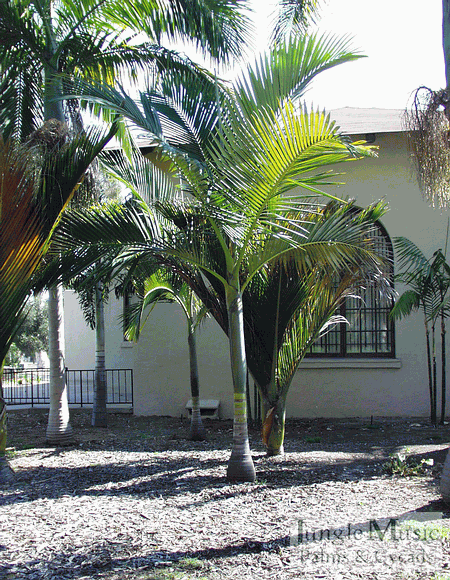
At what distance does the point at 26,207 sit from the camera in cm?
474

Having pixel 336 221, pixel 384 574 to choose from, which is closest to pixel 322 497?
pixel 384 574

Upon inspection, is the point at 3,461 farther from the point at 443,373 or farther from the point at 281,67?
the point at 443,373

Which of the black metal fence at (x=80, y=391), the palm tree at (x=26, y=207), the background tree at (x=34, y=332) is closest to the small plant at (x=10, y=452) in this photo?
the palm tree at (x=26, y=207)

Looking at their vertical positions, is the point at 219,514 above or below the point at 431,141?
below

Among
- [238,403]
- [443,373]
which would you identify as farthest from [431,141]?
[443,373]

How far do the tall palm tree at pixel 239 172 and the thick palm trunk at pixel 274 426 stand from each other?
1015 mm

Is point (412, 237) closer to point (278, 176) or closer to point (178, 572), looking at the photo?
point (278, 176)

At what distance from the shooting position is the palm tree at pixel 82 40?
23.7 ft

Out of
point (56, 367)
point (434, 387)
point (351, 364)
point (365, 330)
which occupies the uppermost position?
point (365, 330)

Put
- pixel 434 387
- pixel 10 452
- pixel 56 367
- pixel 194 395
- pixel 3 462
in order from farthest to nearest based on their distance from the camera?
pixel 434 387
pixel 194 395
pixel 56 367
pixel 10 452
pixel 3 462

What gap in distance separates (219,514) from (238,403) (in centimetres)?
121

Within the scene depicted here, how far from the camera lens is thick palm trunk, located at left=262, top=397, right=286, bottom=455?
6.27m

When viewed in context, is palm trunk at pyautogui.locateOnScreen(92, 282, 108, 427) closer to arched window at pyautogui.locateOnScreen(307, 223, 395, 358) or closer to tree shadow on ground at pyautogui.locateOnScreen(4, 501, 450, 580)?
arched window at pyautogui.locateOnScreen(307, 223, 395, 358)

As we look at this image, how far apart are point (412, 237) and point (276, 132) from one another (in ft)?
20.8
